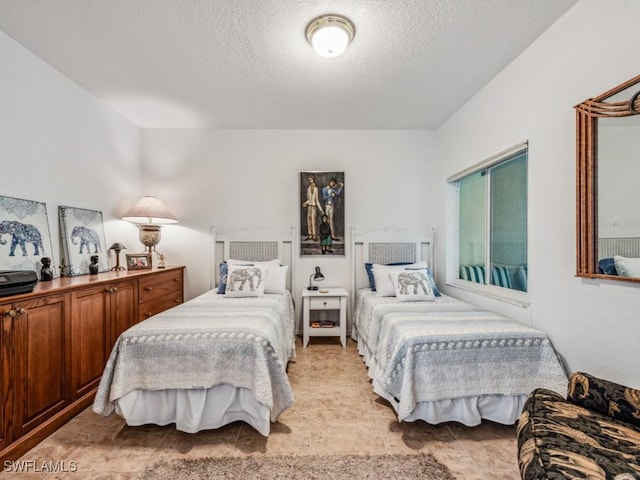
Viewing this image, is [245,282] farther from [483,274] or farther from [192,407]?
[483,274]

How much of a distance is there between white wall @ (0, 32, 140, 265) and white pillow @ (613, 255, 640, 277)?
374 cm

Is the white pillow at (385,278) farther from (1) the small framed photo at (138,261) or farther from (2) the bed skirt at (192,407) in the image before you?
(1) the small framed photo at (138,261)

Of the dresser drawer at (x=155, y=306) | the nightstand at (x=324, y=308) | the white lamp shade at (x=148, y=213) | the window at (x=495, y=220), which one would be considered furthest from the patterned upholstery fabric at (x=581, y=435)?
the white lamp shade at (x=148, y=213)

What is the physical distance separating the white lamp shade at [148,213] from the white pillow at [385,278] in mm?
2406

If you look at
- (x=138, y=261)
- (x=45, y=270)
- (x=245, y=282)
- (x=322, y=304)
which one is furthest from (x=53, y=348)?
(x=322, y=304)

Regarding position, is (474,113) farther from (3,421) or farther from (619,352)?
(3,421)

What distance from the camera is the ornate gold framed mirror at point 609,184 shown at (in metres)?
1.47

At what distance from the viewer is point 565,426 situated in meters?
1.24

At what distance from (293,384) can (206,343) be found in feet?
3.31

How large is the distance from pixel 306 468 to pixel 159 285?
2307mm

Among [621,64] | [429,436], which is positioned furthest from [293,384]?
[621,64]

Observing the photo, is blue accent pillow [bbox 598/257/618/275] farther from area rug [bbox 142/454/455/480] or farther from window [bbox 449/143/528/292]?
area rug [bbox 142/454/455/480]

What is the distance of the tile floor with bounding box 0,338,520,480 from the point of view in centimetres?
161
